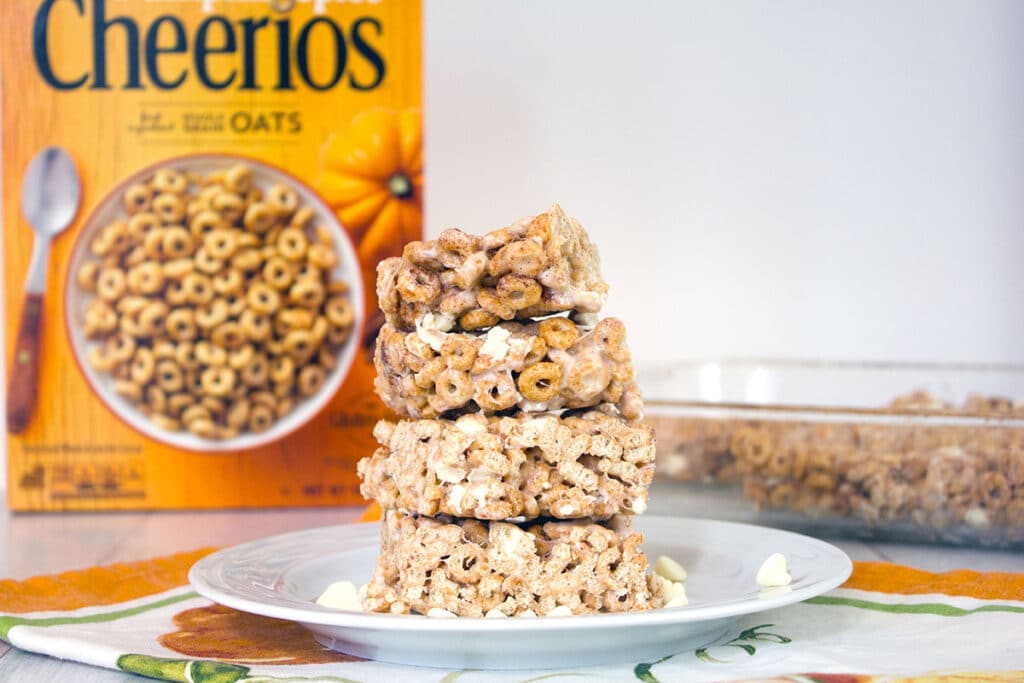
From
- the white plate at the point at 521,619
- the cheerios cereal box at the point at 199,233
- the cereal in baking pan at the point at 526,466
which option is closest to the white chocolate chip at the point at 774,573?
the white plate at the point at 521,619

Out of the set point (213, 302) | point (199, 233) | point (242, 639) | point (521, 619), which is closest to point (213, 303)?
point (213, 302)

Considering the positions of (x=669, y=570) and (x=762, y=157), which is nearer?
(x=669, y=570)

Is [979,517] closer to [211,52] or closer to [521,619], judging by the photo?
[521,619]

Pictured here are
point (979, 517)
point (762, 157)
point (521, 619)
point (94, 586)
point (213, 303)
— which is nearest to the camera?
point (521, 619)

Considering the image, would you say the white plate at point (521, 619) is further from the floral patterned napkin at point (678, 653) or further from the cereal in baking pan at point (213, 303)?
the cereal in baking pan at point (213, 303)

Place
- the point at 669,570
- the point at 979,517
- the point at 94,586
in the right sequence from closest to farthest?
1. the point at 669,570
2. the point at 94,586
3. the point at 979,517

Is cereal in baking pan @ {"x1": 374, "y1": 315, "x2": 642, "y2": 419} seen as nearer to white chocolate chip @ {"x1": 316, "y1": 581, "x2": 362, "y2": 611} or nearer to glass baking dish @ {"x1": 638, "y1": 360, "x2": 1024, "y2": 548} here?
white chocolate chip @ {"x1": 316, "y1": 581, "x2": 362, "y2": 611}
